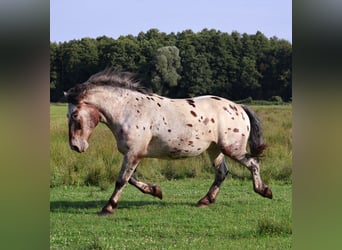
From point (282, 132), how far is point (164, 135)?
0.87 m

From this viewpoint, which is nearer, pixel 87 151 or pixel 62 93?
pixel 62 93

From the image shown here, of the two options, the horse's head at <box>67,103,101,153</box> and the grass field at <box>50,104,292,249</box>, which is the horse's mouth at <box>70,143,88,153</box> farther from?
the grass field at <box>50,104,292,249</box>

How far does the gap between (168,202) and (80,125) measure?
3.08 feet

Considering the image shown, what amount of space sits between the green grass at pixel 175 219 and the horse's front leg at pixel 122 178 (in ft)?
0.21

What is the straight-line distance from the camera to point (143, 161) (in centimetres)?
410

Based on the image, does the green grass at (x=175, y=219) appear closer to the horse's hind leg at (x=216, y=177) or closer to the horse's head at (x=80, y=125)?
the horse's hind leg at (x=216, y=177)

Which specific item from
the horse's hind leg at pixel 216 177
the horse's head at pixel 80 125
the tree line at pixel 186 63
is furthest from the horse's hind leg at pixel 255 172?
the horse's head at pixel 80 125

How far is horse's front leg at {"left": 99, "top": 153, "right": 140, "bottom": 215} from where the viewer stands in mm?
3744

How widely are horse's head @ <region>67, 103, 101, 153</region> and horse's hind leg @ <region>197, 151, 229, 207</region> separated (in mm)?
980

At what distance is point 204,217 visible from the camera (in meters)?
3.83

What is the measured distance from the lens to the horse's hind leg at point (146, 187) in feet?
12.7

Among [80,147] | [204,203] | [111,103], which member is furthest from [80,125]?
[204,203]
